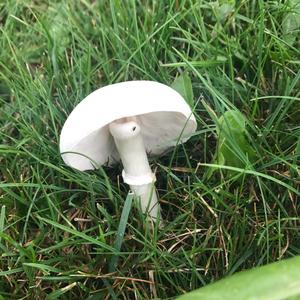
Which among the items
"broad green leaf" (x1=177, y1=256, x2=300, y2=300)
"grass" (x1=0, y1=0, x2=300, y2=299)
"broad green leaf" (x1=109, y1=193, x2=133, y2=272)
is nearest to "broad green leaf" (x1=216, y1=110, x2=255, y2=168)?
"grass" (x1=0, y1=0, x2=300, y2=299)

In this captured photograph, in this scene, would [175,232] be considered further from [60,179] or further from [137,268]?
[60,179]

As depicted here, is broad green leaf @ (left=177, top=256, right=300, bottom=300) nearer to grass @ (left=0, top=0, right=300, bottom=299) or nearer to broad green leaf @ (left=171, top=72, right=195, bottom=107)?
grass @ (left=0, top=0, right=300, bottom=299)

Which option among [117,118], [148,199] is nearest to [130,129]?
[117,118]

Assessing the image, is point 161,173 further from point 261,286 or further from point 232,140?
point 261,286

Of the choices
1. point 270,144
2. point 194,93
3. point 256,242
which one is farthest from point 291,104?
point 256,242

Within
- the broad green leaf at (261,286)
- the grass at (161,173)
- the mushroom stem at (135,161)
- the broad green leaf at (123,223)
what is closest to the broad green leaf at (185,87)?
the grass at (161,173)

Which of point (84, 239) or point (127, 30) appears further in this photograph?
point (127, 30)
